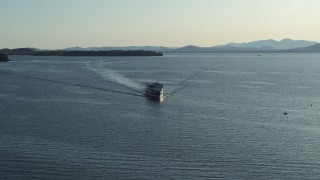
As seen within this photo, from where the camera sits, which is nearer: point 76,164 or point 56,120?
point 76,164

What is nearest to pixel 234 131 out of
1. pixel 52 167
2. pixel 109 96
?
pixel 52 167

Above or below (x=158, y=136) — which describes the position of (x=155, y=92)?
above

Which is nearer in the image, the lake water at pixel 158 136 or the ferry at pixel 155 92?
the lake water at pixel 158 136

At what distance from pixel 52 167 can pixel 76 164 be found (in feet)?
4.73

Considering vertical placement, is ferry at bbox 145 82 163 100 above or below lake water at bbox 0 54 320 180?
above

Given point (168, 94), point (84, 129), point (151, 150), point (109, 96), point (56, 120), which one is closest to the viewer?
point (151, 150)

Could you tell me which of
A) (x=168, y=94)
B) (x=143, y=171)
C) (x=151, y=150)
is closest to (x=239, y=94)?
(x=168, y=94)

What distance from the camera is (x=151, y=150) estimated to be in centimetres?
3259

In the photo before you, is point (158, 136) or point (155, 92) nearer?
point (158, 136)

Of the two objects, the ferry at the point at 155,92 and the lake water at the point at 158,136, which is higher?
the ferry at the point at 155,92

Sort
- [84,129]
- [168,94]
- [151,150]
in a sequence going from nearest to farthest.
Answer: [151,150]
[84,129]
[168,94]

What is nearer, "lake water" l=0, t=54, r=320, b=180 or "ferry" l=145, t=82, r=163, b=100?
"lake water" l=0, t=54, r=320, b=180

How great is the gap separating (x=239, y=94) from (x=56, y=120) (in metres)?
29.8

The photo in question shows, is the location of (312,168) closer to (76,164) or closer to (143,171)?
(143,171)
